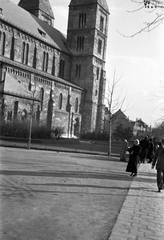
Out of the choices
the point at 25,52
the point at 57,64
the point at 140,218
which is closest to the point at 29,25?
Result: the point at 25,52

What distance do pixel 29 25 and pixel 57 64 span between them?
7.76 meters

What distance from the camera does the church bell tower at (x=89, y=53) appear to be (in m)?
52.9

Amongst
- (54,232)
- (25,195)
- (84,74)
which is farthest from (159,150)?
(84,74)

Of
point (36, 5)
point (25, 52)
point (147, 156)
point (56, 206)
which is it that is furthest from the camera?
point (36, 5)

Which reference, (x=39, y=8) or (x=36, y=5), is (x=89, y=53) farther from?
(x=36, y=5)

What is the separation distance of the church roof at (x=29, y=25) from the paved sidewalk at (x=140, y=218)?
124 feet

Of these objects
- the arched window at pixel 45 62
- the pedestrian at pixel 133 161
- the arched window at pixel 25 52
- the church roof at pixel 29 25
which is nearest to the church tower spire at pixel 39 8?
the church roof at pixel 29 25

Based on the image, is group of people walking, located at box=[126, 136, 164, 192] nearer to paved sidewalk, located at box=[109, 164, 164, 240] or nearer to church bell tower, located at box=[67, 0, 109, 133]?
paved sidewalk, located at box=[109, 164, 164, 240]

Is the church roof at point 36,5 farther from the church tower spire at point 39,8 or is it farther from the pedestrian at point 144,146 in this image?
the pedestrian at point 144,146

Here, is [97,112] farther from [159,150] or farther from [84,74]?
[159,150]

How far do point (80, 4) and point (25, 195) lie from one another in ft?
168

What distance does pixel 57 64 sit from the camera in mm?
51531

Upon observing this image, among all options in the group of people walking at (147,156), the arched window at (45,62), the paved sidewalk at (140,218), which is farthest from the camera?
the arched window at (45,62)

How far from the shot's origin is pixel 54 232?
4.34 m
